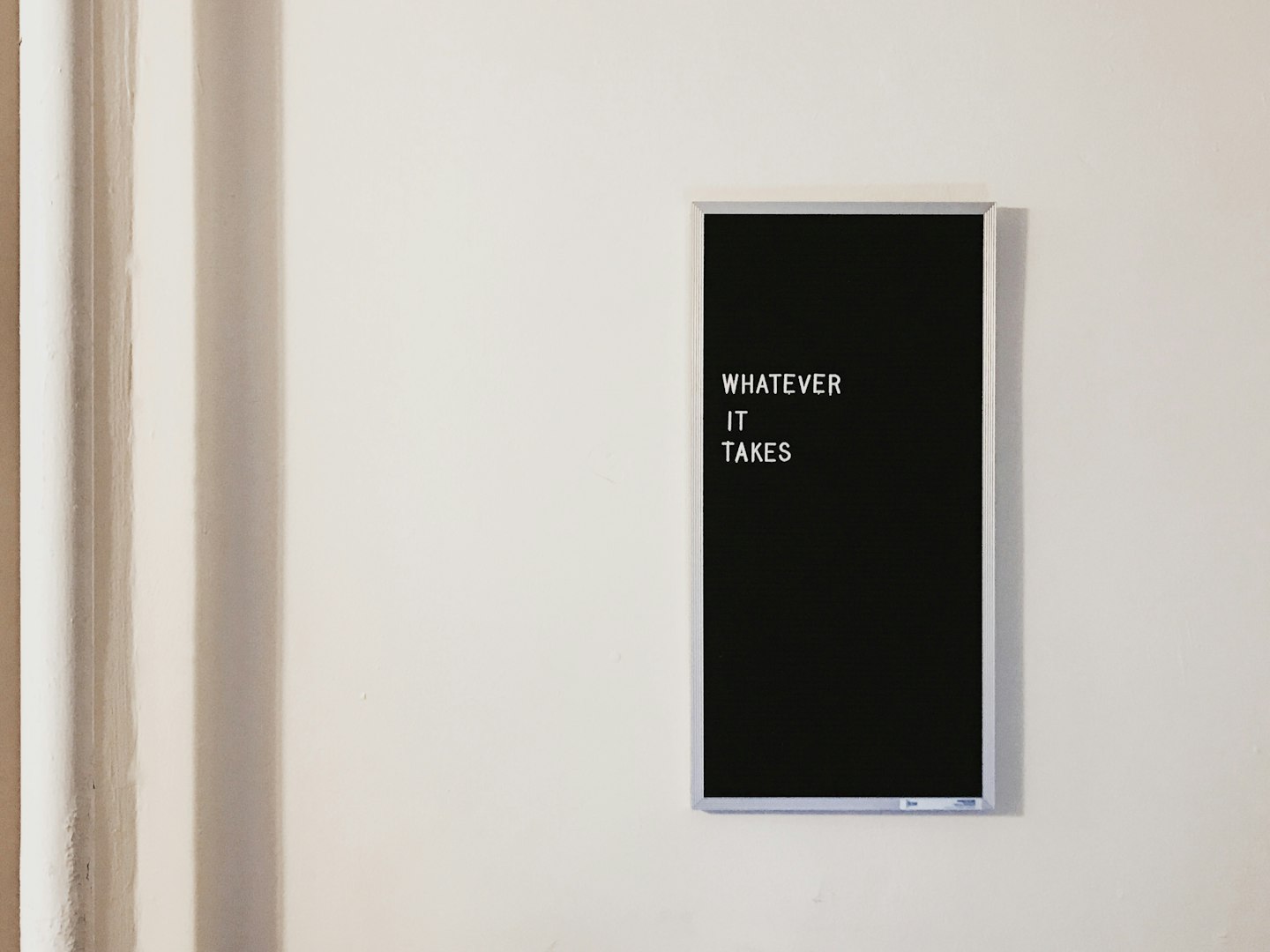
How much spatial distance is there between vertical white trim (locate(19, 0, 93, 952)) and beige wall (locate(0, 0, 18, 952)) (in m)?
0.01

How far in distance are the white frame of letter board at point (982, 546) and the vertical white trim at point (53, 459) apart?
2.02 feet

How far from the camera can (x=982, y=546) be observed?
2.84 ft

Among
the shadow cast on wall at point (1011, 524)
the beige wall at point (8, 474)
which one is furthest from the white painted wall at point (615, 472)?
the beige wall at point (8, 474)

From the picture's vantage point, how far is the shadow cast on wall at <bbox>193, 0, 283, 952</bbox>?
0.88 meters

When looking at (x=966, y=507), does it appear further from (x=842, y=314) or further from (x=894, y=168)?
(x=894, y=168)

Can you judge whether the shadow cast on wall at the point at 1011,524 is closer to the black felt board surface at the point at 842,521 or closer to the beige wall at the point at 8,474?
the black felt board surface at the point at 842,521

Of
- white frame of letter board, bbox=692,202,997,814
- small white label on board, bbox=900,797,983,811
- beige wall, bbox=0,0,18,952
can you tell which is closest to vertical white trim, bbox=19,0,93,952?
beige wall, bbox=0,0,18,952

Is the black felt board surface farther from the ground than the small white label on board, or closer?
farther from the ground

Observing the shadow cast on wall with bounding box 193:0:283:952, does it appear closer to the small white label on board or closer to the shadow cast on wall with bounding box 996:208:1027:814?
the small white label on board

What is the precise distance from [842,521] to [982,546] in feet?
0.48

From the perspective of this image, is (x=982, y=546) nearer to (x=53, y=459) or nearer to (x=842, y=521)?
(x=842, y=521)

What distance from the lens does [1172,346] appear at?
0.88 meters

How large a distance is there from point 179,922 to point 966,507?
93 centimetres

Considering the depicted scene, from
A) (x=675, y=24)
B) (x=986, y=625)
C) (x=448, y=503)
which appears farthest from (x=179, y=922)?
(x=675, y=24)
